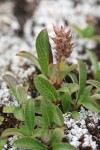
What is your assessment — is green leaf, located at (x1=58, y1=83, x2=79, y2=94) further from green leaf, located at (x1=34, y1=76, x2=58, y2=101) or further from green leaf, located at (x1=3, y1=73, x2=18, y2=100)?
green leaf, located at (x1=3, y1=73, x2=18, y2=100)

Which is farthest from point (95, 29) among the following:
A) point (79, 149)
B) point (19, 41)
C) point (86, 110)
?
point (79, 149)

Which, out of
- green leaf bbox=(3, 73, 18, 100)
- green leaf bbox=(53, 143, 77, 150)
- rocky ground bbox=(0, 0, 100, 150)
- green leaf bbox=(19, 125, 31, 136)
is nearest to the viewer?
green leaf bbox=(53, 143, 77, 150)

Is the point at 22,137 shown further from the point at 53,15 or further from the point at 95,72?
the point at 53,15

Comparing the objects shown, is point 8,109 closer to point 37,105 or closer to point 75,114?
point 37,105

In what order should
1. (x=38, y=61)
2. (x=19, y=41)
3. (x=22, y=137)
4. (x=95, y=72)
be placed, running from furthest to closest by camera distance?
(x=19, y=41), (x=95, y=72), (x=38, y=61), (x=22, y=137)

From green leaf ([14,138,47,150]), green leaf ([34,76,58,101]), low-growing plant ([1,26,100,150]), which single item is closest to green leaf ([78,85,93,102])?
low-growing plant ([1,26,100,150])

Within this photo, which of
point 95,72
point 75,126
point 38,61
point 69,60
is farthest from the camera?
point 69,60

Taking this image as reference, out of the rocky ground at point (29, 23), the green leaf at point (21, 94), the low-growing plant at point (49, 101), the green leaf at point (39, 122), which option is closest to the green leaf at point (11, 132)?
the low-growing plant at point (49, 101)
